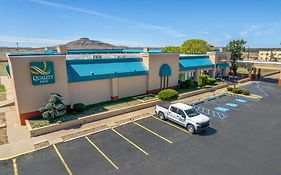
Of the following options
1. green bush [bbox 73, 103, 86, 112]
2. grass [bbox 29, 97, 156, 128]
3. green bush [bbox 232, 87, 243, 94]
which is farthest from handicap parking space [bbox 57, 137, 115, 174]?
green bush [bbox 232, 87, 243, 94]

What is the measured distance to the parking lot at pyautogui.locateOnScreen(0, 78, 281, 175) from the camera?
1107 cm

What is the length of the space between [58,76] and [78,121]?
491cm

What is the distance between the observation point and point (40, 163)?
454 inches

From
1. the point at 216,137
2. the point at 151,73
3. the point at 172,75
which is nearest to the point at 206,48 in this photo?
the point at 172,75

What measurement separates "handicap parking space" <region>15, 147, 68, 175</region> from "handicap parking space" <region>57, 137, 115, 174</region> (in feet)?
1.69

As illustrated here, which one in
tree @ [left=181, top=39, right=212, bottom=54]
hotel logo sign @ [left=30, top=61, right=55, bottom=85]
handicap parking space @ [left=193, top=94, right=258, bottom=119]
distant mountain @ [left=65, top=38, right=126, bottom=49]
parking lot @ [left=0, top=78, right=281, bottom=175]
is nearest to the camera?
parking lot @ [left=0, top=78, right=281, bottom=175]

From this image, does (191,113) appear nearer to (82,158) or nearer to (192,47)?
(82,158)

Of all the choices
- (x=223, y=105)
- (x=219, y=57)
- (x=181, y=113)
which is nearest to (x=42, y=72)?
(x=181, y=113)

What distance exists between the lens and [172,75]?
28797 millimetres

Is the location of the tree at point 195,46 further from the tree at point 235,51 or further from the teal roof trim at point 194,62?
the teal roof trim at point 194,62

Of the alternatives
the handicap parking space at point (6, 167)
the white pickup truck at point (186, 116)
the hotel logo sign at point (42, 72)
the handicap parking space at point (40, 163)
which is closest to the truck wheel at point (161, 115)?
the white pickup truck at point (186, 116)

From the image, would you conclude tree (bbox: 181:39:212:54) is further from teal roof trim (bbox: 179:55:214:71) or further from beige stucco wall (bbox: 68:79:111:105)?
beige stucco wall (bbox: 68:79:111:105)

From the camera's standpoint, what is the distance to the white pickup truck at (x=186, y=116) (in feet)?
50.1

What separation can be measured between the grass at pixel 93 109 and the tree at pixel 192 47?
1462 inches
